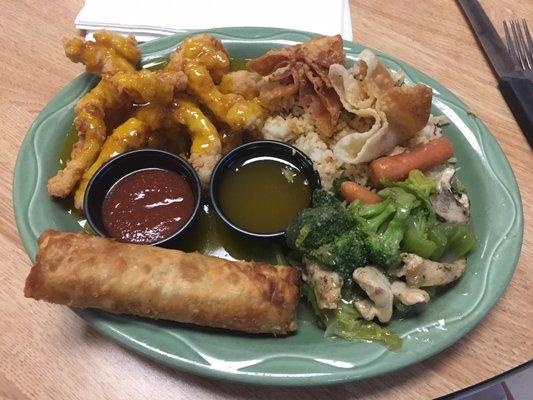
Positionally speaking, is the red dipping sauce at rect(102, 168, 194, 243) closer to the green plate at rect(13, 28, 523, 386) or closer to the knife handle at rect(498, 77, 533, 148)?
the green plate at rect(13, 28, 523, 386)

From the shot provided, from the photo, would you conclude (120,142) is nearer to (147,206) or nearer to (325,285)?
(147,206)

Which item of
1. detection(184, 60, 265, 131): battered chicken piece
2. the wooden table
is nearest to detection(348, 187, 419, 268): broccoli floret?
the wooden table

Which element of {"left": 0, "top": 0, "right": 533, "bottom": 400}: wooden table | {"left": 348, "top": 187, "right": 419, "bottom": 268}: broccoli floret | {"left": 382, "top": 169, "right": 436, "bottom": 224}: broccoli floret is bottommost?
{"left": 0, "top": 0, "right": 533, "bottom": 400}: wooden table

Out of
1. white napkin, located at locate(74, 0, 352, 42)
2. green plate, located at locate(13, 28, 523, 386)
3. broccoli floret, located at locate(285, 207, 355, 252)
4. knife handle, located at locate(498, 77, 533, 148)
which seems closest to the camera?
green plate, located at locate(13, 28, 523, 386)

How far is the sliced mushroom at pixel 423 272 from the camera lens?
6.59 ft

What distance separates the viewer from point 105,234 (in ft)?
7.14

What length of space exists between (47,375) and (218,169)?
3.76ft

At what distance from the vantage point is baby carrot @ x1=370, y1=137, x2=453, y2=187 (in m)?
2.33

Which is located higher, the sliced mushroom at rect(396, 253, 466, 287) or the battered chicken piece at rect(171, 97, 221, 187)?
the battered chicken piece at rect(171, 97, 221, 187)

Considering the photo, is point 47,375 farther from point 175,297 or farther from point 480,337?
point 480,337

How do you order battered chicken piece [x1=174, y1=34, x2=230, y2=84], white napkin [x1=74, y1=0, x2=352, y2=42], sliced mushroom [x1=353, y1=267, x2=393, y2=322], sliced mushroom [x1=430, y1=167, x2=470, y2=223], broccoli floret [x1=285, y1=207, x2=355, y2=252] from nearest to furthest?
sliced mushroom [x1=353, y1=267, x2=393, y2=322], broccoli floret [x1=285, y1=207, x2=355, y2=252], sliced mushroom [x1=430, y1=167, x2=470, y2=223], battered chicken piece [x1=174, y1=34, x2=230, y2=84], white napkin [x1=74, y1=0, x2=352, y2=42]

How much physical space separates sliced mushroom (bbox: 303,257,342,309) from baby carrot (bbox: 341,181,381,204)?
40cm

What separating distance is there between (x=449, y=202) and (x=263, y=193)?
0.86 metres

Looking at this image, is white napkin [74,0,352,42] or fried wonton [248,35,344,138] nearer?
fried wonton [248,35,344,138]
